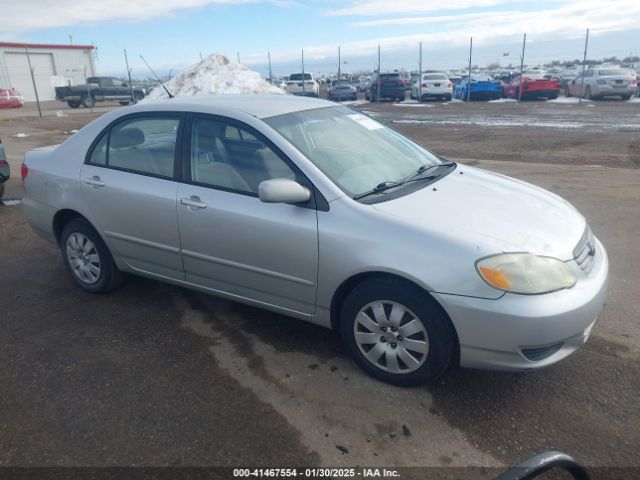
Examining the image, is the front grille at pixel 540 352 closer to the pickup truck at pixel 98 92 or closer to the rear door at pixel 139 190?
the rear door at pixel 139 190

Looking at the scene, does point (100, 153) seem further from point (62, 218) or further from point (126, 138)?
point (62, 218)

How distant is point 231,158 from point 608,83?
24150 mm

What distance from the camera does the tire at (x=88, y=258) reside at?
14.3 ft

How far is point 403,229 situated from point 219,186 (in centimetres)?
134

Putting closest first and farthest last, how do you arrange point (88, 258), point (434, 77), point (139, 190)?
1. point (139, 190)
2. point (88, 258)
3. point (434, 77)

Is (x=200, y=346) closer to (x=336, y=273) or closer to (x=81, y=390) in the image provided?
(x=81, y=390)

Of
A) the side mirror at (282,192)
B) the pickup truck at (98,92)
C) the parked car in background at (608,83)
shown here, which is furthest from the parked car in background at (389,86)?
the side mirror at (282,192)

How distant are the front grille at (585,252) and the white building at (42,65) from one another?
42.0m

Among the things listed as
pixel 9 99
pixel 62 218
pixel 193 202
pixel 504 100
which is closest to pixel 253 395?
pixel 193 202

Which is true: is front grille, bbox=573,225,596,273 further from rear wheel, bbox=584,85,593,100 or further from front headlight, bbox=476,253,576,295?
rear wheel, bbox=584,85,593,100

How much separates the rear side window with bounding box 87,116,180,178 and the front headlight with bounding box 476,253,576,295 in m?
2.29

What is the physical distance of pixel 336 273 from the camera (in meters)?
3.14

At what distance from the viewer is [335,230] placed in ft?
10.2

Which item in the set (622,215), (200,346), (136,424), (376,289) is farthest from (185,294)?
(622,215)
